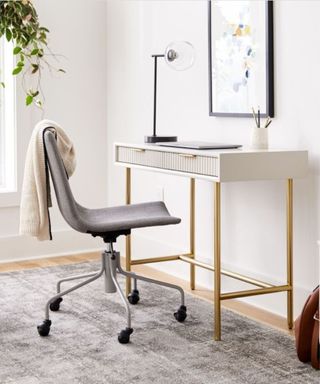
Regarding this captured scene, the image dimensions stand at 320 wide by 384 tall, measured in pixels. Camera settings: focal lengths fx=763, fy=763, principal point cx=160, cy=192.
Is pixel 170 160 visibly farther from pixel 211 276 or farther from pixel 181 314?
pixel 211 276

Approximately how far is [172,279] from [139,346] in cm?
129

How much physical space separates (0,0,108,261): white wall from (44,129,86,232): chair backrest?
1661 mm

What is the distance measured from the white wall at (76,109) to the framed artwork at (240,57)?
130 cm

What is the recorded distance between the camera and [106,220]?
3512mm

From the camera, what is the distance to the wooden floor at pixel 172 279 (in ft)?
12.1

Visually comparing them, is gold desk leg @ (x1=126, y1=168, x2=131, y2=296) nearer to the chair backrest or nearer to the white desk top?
the white desk top

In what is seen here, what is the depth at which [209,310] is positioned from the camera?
149 inches

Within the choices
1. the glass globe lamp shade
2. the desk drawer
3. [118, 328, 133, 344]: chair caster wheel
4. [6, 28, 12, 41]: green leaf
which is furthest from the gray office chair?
the glass globe lamp shade

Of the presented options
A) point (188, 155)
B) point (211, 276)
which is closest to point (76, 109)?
point (211, 276)

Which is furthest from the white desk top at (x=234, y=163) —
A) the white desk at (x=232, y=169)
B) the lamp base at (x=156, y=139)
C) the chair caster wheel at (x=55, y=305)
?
the chair caster wheel at (x=55, y=305)

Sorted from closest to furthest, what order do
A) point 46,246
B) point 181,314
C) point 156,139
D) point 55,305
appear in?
point 181,314, point 55,305, point 156,139, point 46,246

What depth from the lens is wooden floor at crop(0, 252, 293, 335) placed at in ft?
12.1

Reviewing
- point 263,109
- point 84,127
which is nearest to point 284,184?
point 263,109

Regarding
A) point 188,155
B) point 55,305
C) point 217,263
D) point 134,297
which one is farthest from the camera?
point 134,297
